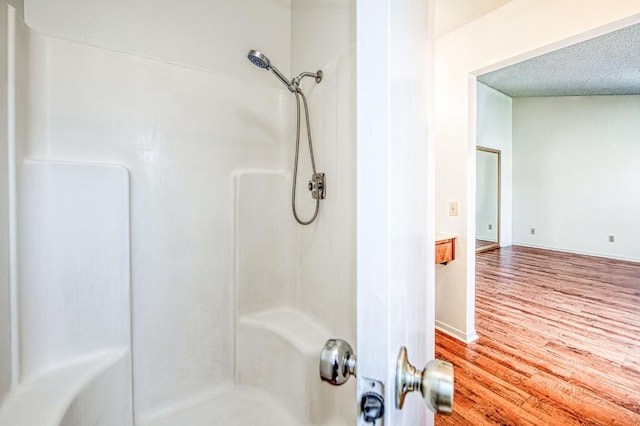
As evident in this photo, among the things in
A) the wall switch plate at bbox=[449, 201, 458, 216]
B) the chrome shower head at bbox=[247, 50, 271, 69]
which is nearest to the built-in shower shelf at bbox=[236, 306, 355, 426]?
the chrome shower head at bbox=[247, 50, 271, 69]

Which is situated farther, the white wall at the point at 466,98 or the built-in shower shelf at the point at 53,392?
the white wall at the point at 466,98

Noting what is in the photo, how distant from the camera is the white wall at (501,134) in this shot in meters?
4.72

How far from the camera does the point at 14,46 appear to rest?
99 centimetres

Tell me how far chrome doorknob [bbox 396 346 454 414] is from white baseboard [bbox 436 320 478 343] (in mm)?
2178

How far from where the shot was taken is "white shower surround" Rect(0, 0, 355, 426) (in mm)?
1175

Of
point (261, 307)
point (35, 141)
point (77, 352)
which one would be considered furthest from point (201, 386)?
point (35, 141)

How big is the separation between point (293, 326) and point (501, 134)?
5506mm

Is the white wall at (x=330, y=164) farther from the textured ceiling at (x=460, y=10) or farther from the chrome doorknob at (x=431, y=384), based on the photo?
the textured ceiling at (x=460, y=10)

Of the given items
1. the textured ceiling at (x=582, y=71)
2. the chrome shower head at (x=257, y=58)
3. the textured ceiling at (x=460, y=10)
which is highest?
the textured ceiling at (x=582, y=71)

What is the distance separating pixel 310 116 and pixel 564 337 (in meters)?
2.59

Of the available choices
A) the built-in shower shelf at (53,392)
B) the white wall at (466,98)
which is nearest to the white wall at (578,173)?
the white wall at (466,98)

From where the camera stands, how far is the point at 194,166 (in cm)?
147

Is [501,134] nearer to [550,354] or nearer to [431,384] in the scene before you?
[550,354]

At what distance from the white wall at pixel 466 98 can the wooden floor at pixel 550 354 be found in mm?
336
